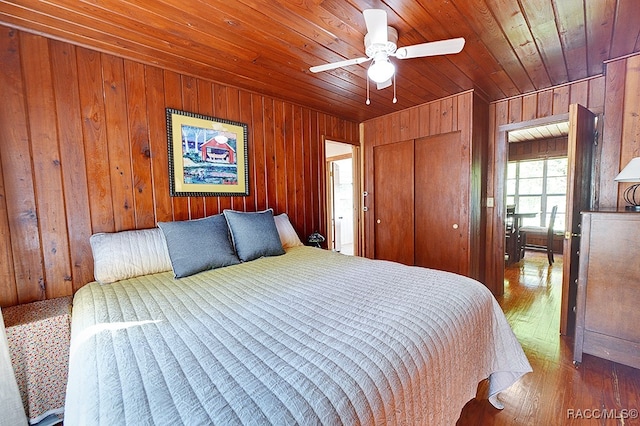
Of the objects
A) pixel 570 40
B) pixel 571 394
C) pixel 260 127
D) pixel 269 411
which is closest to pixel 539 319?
pixel 571 394

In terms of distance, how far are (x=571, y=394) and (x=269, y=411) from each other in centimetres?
199

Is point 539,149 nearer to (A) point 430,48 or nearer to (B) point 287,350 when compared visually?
(A) point 430,48

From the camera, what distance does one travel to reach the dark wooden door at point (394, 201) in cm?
342

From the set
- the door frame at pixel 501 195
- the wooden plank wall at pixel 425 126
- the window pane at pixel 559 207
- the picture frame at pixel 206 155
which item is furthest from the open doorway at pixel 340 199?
the window pane at pixel 559 207

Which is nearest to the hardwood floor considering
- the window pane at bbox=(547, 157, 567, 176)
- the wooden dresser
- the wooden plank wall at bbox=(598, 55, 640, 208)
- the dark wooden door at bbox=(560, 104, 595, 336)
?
the wooden dresser

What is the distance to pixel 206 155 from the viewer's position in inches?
92.7

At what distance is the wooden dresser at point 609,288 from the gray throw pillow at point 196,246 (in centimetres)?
252

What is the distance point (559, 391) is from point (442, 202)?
1.91 m

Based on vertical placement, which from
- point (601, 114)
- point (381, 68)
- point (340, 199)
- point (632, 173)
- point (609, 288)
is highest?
point (381, 68)

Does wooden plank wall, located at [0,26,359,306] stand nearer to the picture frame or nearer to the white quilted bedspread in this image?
the picture frame

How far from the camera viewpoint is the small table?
130cm

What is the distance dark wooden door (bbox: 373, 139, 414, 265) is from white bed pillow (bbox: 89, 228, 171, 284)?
2.72 m

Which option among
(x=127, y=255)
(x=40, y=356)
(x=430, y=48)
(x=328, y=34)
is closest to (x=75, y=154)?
(x=127, y=255)

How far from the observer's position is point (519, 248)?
4.70m
